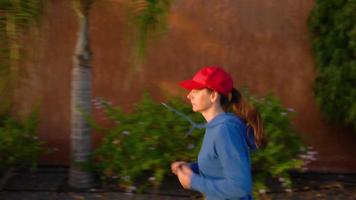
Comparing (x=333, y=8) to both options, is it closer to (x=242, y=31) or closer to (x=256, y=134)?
(x=242, y=31)

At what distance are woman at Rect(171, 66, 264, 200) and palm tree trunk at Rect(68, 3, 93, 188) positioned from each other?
2633 mm

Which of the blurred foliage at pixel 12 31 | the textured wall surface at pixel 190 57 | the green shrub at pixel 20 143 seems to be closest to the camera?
the blurred foliage at pixel 12 31

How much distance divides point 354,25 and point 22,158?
3.21 meters

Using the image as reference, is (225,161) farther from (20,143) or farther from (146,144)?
(20,143)

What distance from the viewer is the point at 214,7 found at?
6.70 metres

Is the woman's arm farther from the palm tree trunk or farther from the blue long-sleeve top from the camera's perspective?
the palm tree trunk

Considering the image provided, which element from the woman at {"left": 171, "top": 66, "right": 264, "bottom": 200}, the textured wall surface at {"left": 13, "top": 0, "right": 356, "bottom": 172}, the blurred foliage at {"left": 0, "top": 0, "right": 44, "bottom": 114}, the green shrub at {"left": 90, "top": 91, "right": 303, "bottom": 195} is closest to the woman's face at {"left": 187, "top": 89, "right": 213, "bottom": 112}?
the woman at {"left": 171, "top": 66, "right": 264, "bottom": 200}

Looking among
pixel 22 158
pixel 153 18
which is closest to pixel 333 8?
pixel 153 18

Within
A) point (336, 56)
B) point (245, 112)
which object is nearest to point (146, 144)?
point (336, 56)

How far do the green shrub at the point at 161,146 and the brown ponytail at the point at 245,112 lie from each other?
7.99ft

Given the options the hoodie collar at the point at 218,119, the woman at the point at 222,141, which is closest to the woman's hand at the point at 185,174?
the woman at the point at 222,141

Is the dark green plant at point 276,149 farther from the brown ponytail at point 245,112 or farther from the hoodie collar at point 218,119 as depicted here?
the hoodie collar at point 218,119

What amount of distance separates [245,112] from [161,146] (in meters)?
2.69

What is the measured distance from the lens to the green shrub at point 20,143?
241 inches
